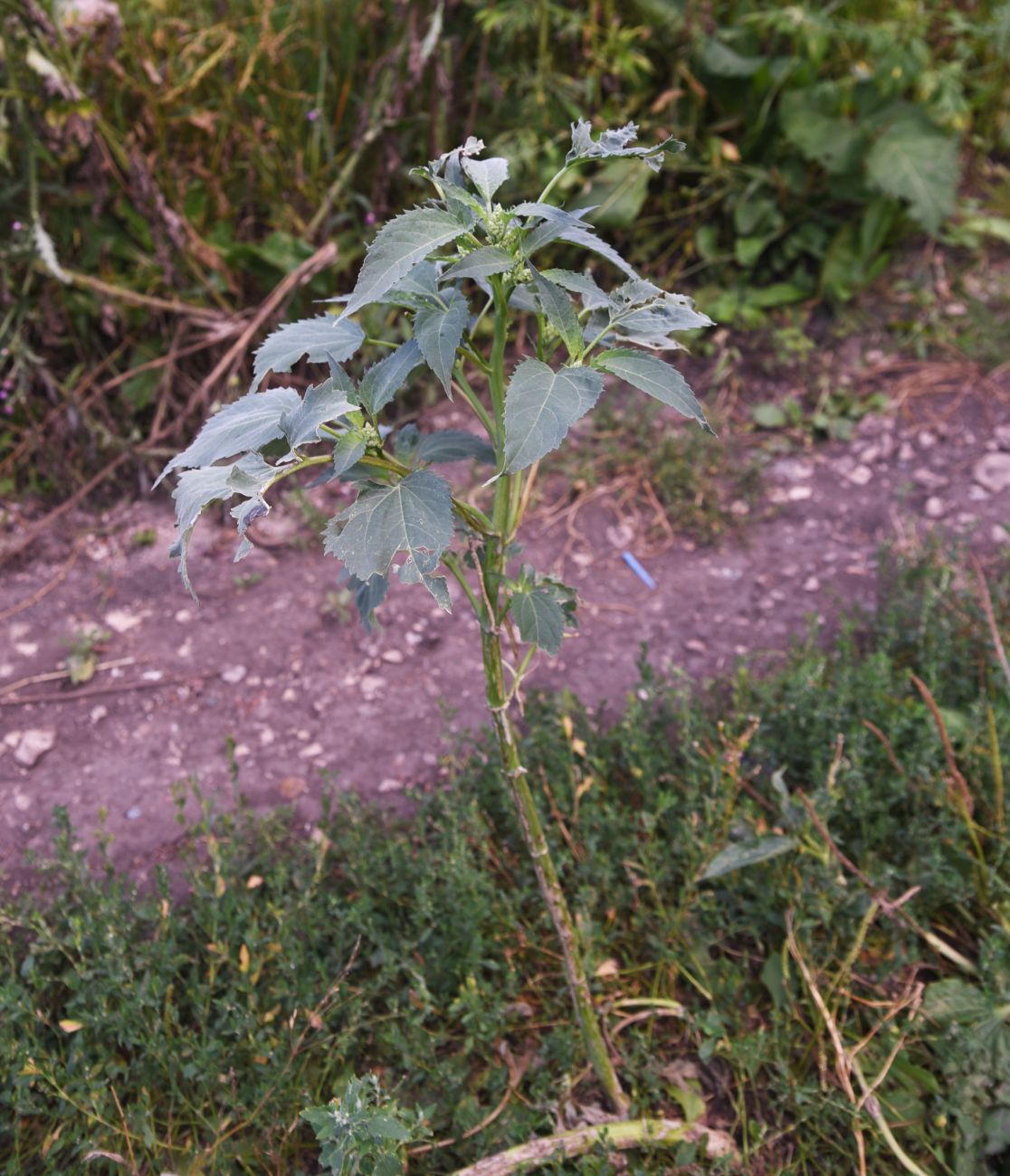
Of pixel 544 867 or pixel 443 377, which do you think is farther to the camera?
pixel 544 867

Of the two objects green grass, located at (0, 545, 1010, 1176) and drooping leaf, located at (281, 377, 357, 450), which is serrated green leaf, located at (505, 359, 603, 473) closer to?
drooping leaf, located at (281, 377, 357, 450)

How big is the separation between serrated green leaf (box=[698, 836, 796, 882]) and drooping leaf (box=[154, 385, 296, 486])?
3.74 feet

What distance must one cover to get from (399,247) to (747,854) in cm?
125

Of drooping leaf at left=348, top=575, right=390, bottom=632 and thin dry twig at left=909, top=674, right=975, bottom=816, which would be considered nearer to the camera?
drooping leaf at left=348, top=575, right=390, bottom=632

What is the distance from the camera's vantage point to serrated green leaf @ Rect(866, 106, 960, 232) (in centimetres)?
336

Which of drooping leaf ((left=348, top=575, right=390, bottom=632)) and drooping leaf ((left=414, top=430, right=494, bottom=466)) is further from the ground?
drooping leaf ((left=414, top=430, right=494, bottom=466))

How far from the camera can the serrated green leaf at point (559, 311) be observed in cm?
106

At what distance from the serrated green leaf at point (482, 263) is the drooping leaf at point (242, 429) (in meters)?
0.23

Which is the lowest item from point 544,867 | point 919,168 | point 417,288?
point 544,867

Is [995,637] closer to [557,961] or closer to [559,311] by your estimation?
[557,961]

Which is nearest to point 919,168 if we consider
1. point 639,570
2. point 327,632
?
point 639,570

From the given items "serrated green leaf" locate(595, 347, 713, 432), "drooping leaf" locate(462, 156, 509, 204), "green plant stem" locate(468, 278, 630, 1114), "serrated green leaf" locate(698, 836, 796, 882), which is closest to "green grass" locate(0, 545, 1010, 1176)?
"serrated green leaf" locate(698, 836, 796, 882)

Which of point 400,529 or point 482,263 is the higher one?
point 482,263

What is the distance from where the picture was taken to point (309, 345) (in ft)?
3.79
